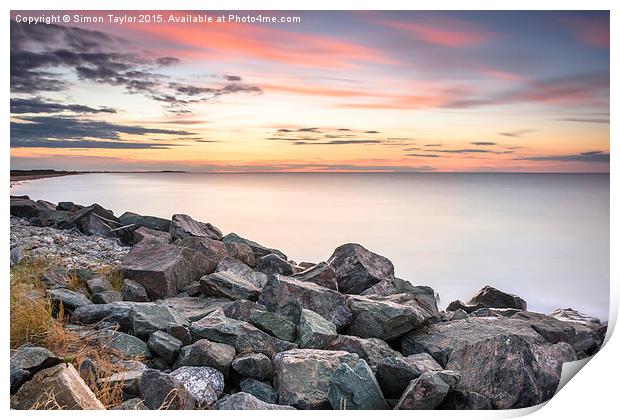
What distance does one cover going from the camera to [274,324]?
430cm

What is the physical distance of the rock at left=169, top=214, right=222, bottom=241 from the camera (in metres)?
6.46

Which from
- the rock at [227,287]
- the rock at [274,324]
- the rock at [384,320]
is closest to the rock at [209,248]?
the rock at [227,287]

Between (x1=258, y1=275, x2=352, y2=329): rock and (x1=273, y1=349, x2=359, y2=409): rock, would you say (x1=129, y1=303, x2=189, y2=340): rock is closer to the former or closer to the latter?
(x1=258, y1=275, x2=352, y2=329): rock

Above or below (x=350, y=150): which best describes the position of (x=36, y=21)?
above

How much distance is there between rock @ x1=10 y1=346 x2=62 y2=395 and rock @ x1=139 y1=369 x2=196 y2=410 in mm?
523

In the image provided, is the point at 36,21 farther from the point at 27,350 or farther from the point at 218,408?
the point at 218,408

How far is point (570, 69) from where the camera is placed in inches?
195

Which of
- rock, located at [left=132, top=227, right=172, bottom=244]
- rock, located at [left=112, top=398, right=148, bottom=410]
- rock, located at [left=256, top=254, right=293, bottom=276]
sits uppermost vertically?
rock, located at [left=132, top=227, right=172, bottom=244]

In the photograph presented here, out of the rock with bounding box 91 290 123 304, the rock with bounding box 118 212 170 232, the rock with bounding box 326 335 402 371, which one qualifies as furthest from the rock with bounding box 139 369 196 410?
the rock with bounding box 118 212 170 232

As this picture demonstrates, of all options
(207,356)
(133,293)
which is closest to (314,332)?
(207,356)

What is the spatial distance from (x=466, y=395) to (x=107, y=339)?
7.28 ft

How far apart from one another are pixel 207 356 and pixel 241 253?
2139 millimetres

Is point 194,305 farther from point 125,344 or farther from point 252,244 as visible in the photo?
point 252,244
